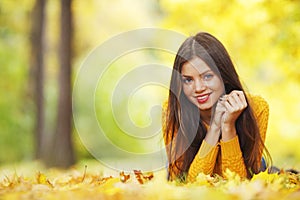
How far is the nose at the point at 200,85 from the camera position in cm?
267

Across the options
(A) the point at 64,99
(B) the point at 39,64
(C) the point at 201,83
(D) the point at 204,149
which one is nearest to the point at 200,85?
(C) the point at 201,83

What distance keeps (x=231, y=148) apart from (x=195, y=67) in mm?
401

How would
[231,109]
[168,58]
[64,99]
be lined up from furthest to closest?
[168,58]
[64,99]
[231,109]

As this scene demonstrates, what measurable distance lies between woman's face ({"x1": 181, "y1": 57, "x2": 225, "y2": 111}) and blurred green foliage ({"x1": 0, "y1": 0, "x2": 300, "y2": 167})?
12.4ft

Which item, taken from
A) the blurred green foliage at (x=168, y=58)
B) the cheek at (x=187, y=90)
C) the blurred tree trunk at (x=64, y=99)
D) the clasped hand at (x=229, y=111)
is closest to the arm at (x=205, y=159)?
the clasped hand at (x=229, y=111)

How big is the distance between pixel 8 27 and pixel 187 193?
48.1ft

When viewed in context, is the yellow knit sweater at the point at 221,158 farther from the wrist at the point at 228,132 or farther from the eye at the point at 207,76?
the eye at the point at 207,76

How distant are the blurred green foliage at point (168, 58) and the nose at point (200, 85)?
384 cm

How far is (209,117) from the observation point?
2844 millimetres

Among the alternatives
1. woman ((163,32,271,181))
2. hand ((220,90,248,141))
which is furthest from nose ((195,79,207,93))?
hand ((220,90,248,141))

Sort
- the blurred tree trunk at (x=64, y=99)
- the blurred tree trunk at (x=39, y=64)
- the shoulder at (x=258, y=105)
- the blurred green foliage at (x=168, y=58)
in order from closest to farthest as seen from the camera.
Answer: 1. the shoulder at (x=258, y=105)
2. the blurred green foliage at (x=168, y=58)
3. the blurred tree trunk at (x=64, y=99)
4. the blurred tree trunk at (x=39, y=64)

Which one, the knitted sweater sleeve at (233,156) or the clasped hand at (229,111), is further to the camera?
the knitted sweater sleeve at (233,156)

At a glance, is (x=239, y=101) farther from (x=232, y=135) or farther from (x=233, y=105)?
(x=232, y=135)

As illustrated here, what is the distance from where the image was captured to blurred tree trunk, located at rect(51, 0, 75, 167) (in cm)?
935
